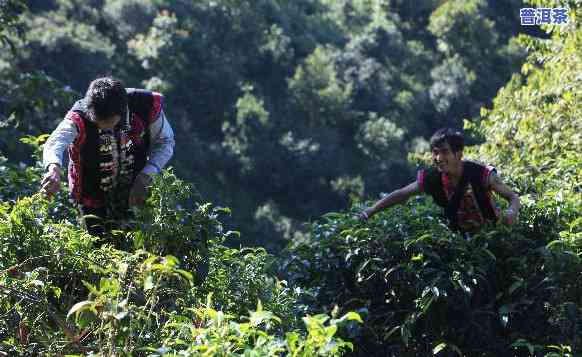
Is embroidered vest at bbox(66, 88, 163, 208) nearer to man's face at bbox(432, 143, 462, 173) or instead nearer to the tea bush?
the tea bush

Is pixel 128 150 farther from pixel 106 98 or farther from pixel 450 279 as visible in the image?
pixel 450 279

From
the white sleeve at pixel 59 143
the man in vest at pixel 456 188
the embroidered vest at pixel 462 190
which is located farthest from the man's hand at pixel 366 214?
the white sleeve at pixel 59 143

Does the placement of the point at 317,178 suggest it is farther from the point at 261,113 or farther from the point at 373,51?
the point at 373,51

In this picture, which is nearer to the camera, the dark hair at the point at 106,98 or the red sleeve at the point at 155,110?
the dark hair at the point at 106,98

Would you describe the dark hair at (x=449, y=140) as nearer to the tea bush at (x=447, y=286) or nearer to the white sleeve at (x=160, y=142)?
the tea bush at (x=447, y=286)

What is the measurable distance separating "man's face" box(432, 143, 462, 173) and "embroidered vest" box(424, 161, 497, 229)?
5 cm

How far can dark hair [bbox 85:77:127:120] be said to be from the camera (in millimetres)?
3930

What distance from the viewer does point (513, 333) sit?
4.48 meters

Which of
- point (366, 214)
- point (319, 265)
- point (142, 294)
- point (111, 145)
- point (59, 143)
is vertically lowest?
point (319, 265)

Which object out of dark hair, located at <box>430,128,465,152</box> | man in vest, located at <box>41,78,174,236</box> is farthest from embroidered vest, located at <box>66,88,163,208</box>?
dark hair, located at <box>430,128,465,152</box>

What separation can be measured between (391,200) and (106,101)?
1.64 m

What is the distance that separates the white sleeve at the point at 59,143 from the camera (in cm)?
382

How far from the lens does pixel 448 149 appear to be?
4.92 metres

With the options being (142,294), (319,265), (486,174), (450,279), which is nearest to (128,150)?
(319,265)
